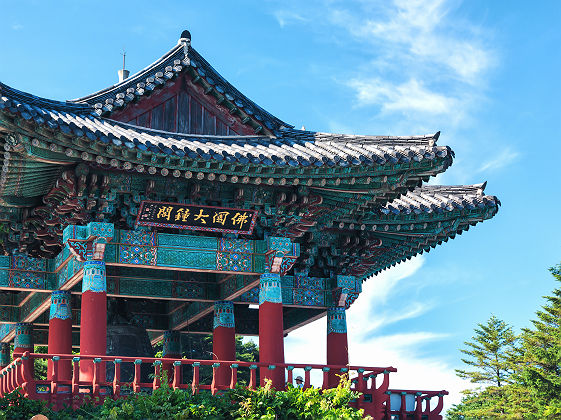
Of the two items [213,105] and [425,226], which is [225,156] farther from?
[425,226]

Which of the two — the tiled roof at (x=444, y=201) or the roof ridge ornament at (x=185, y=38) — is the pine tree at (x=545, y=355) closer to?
the tiled roof at (x=444, y=201)

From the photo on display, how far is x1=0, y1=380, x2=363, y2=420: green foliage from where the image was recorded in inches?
647

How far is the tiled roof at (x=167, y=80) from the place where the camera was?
21141 millimetres

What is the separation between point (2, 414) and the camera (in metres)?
15.7

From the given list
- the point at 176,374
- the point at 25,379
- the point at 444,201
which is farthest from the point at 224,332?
the point at 25,379

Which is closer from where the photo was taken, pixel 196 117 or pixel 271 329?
pixel 271 329

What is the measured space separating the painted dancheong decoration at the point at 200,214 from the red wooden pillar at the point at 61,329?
0.05 m

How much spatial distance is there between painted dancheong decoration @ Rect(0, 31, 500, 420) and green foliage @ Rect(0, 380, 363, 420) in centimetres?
60

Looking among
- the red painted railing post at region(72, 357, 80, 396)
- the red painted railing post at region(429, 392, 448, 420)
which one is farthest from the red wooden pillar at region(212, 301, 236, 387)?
the red painted railing post at region(72, 357, 80, 396)

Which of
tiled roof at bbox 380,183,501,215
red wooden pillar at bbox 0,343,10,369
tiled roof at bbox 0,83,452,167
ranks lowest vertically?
red wooden pillar at bbox 0,343,10,369

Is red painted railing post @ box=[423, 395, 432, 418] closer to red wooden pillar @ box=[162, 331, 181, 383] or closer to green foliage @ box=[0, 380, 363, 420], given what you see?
green foliage @ box=[0, 380, 363, 420]

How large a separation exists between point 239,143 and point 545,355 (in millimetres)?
21568

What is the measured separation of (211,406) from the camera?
56.5 feet

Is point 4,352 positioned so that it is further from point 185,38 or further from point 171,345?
point 185,38
